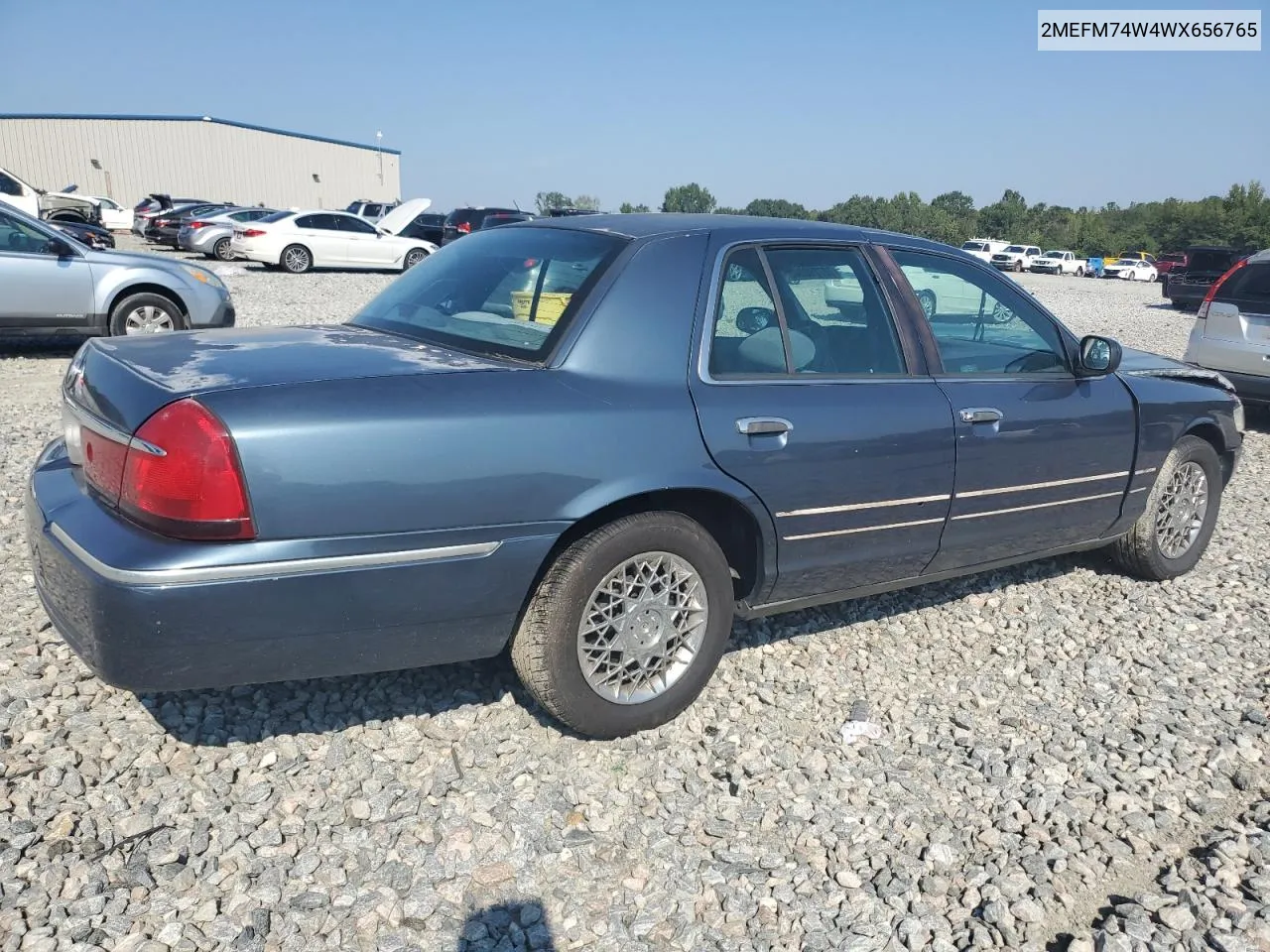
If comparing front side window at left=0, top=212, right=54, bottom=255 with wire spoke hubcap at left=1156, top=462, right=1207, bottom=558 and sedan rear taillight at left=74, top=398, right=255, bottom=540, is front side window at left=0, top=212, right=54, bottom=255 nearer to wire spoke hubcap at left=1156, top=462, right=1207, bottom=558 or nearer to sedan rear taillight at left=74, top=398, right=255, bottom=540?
sedan rear taillight at left=74, top=398, right=255, bottom=540

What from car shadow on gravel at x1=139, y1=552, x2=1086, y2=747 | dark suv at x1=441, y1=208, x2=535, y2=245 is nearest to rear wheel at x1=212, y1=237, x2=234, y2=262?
dark suv at x1=441, y1=208, x2=535, y2=245

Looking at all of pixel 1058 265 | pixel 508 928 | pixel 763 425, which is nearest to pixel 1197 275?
pixel 763 425

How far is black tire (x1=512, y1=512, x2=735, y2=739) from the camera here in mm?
2832

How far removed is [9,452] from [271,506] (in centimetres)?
454

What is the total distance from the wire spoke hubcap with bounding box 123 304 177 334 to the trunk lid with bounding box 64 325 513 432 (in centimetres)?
657

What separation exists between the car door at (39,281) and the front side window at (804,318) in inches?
306

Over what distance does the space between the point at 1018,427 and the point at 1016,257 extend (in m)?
51.9

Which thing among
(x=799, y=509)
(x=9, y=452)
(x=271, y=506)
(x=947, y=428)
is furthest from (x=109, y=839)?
(x=9, y=452)

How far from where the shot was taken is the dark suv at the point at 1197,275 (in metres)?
23.7

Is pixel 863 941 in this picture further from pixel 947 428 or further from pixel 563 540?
pixel 947 428

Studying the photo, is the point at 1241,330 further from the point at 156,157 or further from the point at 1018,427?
the point at 156,157

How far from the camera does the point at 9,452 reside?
5.88m

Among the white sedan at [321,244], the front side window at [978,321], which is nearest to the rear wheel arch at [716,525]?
the front side window at [978,321]

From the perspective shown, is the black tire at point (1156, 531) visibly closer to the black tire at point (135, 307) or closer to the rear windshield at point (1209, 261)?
the black tire at point (135, 307)
